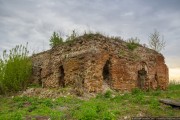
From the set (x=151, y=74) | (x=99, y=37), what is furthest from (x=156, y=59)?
(x=99, y=37)

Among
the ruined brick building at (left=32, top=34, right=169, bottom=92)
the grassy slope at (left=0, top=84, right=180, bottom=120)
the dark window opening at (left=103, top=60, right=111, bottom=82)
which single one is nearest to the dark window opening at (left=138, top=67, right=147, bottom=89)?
the ruined brick building at (left=32, top=34, right=169, bottom=92)

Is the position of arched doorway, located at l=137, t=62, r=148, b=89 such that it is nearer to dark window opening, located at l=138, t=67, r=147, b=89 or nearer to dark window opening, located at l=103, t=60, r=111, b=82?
dark window opening, located at l=138, t=67, r=147, b=89

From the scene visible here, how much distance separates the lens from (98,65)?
50.8 feet

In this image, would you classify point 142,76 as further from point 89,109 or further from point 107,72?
point 89,109

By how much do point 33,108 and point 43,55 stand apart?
9174 mm

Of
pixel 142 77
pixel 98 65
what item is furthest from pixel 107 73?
pixel 142 77

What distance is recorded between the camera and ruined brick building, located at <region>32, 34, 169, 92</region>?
15398 millimetres

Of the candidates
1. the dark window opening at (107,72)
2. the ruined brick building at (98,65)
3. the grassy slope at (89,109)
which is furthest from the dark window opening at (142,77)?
the grassy slope at (89,109)

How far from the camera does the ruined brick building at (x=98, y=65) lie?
15.4 metres

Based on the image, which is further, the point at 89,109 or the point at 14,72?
the point at 14,72

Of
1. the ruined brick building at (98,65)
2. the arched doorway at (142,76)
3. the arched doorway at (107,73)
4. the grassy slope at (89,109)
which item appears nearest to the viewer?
the grassy slope at (89,109)

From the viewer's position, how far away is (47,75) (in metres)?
19.0

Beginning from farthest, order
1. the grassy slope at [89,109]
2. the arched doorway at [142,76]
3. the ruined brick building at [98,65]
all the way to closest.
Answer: the arched doorway at [142,76] → the ruined brick building at [98,65] → the grassy slope at [89,109]

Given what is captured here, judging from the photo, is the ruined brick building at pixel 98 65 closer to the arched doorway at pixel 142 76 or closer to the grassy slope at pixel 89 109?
the arched doorway at pixel 142 76
